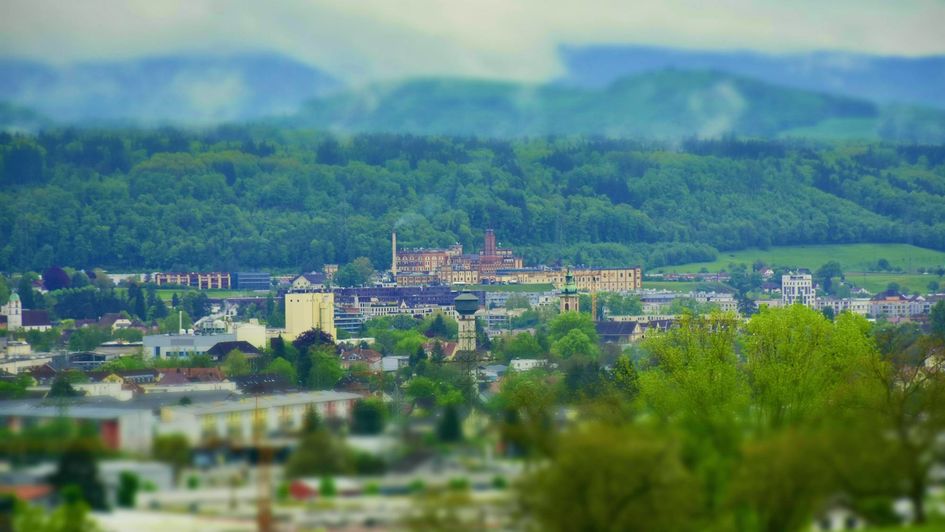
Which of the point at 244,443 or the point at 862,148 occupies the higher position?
the point at 862,148

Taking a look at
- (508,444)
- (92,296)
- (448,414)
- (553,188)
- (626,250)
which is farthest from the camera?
(553,188)

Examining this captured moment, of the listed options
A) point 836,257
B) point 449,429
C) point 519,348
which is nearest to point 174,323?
point 519,348

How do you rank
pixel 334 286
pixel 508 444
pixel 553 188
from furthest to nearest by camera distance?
pixel 553 188 < pixel 334 286 < pixel 508 444

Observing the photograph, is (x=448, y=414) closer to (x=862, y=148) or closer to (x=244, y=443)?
(x=244, y=443)

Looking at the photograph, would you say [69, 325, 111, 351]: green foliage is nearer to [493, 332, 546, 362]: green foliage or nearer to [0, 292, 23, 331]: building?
[0, 292, 23, 331]: building

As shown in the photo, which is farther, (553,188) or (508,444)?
(553,188)

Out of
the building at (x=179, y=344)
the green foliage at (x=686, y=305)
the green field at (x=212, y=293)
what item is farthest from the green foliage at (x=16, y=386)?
the green field at (x=212, y=293)

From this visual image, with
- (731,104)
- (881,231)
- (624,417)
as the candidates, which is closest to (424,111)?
→ (731,104)

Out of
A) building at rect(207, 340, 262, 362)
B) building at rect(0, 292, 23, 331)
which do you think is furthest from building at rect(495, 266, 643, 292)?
building at rect(207, 340, 262, 362)
